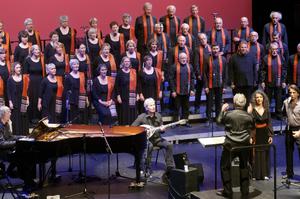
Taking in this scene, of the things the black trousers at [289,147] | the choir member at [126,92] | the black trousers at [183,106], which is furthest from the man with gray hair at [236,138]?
the black trousers at [183,106]

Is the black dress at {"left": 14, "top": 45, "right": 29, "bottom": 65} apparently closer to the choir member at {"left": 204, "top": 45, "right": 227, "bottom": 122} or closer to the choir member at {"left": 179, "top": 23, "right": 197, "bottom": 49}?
the choir member at {"left": 179, "top": 23, "right": 197, "bottom": 49}

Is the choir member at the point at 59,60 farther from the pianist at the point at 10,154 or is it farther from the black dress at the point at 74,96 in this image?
the pianist at the point at 10,154

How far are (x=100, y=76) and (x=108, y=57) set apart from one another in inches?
31.0

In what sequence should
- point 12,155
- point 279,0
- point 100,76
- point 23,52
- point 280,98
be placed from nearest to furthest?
point 12,155 < point 100,76 < point 23,52 < point 280,98 < point 279,0

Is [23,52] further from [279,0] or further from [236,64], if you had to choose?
[279,0]

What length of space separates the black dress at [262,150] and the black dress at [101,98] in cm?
266

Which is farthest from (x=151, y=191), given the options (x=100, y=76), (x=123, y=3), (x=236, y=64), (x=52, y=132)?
(x=123, y=3)

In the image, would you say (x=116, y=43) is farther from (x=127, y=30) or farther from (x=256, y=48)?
(x=256, y=48)

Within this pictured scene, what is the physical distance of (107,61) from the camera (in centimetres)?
1168

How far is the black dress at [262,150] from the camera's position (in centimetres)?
952

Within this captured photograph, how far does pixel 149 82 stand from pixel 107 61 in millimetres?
826

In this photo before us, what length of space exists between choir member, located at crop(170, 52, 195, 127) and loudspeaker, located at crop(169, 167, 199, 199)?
3.54 m

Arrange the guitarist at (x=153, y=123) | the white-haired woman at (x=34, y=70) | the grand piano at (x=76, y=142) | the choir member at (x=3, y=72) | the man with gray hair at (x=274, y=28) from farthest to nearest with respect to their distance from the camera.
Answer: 1. the man with gray hair at (x=274, y=28)
2. the white-haired woman at (x=34, y=70)
3. the choir member at (x=3, y=72)
4. the guitarist at (x=153, y=123)
5. the grand piano at (x=76, y=142)

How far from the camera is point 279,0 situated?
49.0 ft
